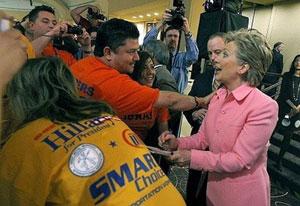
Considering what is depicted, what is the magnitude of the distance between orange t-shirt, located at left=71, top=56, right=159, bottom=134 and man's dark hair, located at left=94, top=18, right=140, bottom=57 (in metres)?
0.13

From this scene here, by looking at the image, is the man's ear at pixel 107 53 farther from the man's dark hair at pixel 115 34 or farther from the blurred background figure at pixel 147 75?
the blurred background figure at pixel 147 75

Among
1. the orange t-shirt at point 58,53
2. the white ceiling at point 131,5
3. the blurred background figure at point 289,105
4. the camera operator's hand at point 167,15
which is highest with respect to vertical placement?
the white ceiling at point 131,5

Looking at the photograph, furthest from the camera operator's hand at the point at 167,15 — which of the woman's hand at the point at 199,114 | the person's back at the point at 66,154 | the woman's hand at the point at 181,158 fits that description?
the person's back at the point at 66,154

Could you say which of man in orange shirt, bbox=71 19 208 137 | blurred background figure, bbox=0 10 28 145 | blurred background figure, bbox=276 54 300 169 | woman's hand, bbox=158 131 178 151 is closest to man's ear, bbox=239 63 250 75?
man in orange shirt, bbox=71 19 208 137

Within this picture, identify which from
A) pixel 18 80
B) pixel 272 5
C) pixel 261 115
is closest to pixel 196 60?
pixel 261 115

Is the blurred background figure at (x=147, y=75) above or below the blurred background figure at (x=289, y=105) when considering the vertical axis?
above

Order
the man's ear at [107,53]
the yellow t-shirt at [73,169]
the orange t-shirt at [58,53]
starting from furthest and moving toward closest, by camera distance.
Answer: the orange t-shirt at [58,53] → the man's ear at [107,53] → the yellow t-shirt at [73,169]

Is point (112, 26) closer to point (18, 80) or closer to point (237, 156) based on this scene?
point (18, 80)

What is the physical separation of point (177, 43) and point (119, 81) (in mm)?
1496

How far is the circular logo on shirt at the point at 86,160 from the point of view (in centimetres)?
81

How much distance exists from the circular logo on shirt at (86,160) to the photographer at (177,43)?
1.87 metres

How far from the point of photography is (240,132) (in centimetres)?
124

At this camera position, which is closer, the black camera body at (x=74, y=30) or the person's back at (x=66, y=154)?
the person's back at (x=66, y=154)

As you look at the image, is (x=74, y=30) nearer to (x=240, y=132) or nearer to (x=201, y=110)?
(x=201, y=110)
